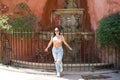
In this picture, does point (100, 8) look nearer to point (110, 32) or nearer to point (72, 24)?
point (72, 24)

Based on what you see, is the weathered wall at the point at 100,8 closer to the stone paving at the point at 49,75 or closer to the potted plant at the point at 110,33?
the potted plant at the point at 110,33

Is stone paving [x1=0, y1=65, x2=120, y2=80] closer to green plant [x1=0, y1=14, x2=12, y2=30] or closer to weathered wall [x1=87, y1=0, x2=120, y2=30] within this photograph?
green plant [x1=0, y1=14, x2=12, y2=30]

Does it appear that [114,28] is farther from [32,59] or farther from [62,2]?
[62,2]

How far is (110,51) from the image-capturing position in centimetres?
1182

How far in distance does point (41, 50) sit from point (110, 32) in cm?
385

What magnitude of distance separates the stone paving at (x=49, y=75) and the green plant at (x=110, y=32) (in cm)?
107

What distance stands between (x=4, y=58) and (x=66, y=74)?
134 inches

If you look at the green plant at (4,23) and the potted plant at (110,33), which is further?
the green plant at (4,23)

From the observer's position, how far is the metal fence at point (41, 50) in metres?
12.5

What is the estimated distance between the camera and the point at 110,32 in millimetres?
11109

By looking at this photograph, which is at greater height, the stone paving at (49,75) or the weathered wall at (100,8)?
the weathered wall at (100,8)

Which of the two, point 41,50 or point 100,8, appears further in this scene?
point 41,50

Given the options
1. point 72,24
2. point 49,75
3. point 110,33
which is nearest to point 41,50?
point 72,24

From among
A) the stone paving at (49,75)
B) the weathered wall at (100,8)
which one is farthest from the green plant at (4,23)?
the weathered wall at (100,8)
